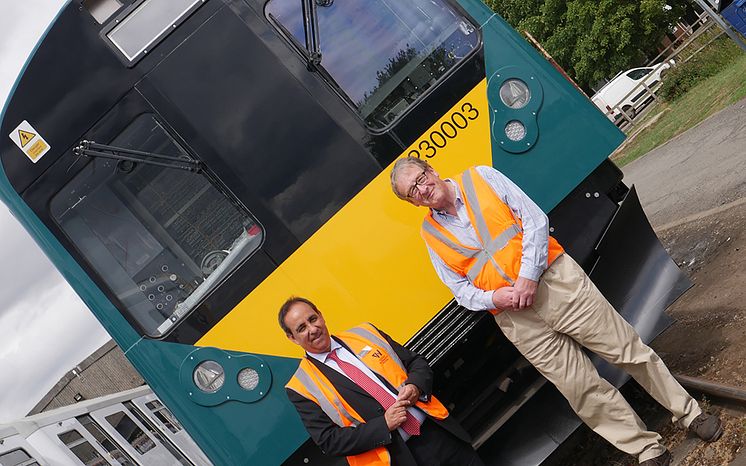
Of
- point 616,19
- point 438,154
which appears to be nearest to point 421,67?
point 438,154

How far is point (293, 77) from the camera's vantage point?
499cm

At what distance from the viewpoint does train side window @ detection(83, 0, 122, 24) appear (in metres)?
5.02

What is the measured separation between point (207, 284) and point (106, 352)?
1095cm

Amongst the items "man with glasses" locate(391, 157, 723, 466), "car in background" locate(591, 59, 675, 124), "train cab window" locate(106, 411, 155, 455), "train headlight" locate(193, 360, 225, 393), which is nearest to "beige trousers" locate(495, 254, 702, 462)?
"man with glasses" locate(391, 157, 723, 466)

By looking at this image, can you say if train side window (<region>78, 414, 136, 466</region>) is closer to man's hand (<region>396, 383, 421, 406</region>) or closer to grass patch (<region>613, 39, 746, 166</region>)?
man's hand (<region>396, 383, 421, 406</region>)

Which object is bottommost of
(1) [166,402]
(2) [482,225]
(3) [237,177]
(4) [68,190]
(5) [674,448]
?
(5) [674,448]

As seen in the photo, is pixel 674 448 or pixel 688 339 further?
pixel 688 339

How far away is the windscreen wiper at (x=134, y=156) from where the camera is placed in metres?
4.88

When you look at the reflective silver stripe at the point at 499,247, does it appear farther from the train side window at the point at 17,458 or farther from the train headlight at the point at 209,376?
the train side window at the point at 17,458

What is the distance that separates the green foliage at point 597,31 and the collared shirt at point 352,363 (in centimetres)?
2932

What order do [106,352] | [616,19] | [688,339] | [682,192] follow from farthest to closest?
1. [616,19]
2. [106,352]
3. [682,192]
4. [688,339]

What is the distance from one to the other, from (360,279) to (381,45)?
1.43 meters

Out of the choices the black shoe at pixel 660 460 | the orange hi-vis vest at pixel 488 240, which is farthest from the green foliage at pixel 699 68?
the orange hi-vis vest at pixel 488 240

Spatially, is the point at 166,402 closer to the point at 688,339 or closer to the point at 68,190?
the point at 68,190
